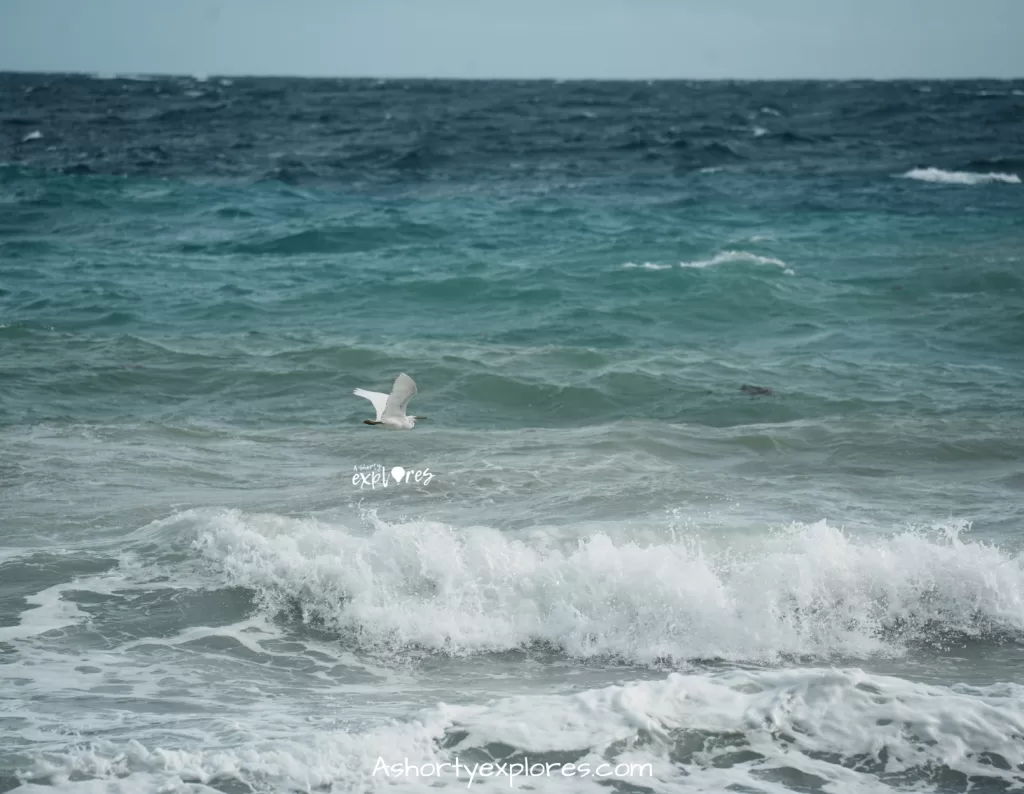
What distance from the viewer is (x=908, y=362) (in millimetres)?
14719

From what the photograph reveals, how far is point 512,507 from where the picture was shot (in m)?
9.50

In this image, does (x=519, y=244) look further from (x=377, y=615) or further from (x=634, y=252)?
(x=377, y=615)

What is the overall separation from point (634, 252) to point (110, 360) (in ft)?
35.9

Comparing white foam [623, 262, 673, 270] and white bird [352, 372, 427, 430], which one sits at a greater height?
white foam [623, 262, 673, 270]

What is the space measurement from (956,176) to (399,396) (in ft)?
98.7

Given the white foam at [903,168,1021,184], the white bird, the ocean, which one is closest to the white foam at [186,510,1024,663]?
the ocean

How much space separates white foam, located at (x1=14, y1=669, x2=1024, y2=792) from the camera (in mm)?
5578

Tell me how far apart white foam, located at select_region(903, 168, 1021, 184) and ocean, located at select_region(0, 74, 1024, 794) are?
8.89 metres
